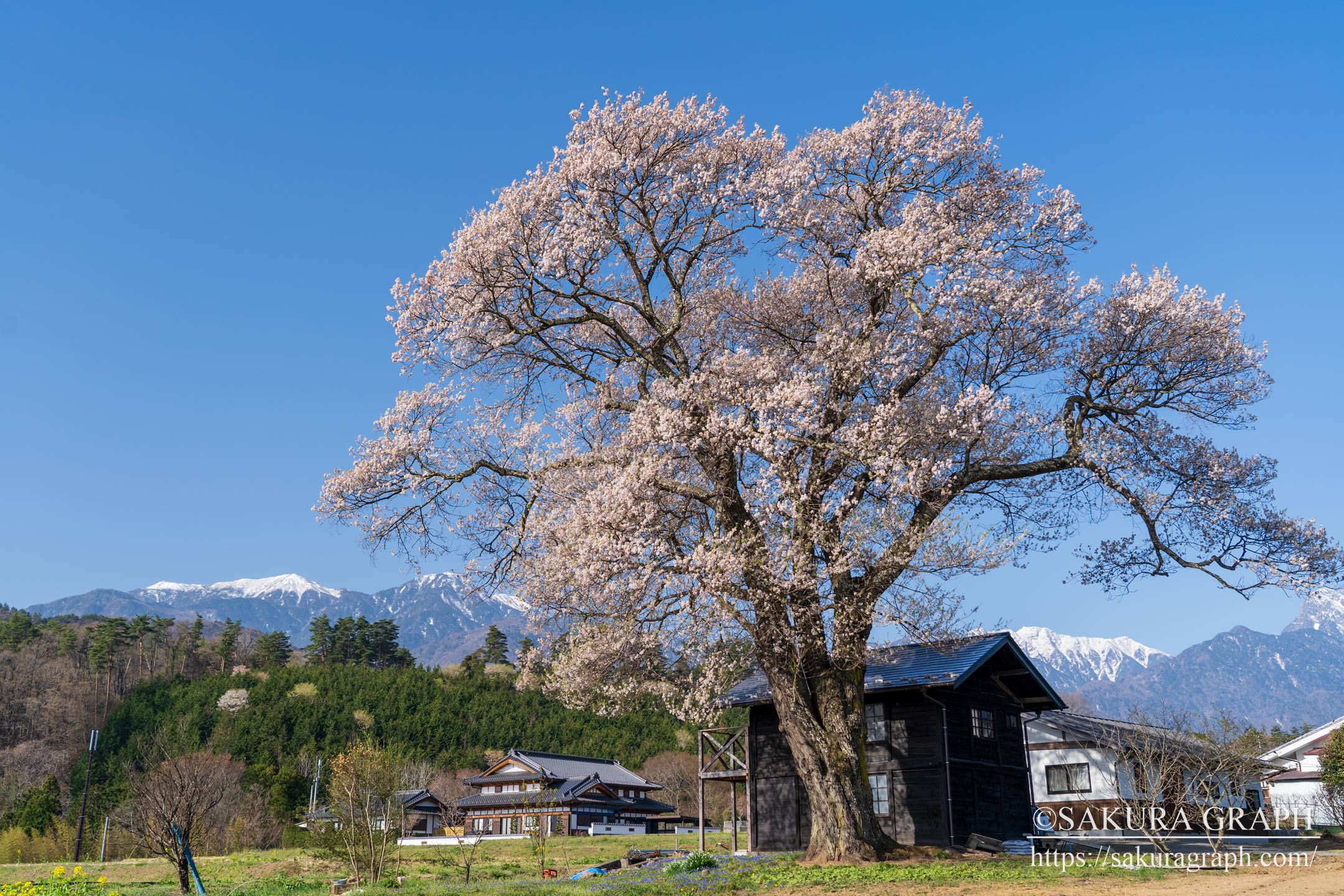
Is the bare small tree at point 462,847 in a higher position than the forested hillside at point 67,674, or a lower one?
lower

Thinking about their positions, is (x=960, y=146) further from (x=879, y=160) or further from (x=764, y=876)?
(x=764, y=876)

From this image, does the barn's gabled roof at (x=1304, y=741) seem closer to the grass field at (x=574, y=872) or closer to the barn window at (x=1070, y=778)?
the barn window at (x=1070, y=778)

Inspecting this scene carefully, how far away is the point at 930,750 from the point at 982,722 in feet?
9.89

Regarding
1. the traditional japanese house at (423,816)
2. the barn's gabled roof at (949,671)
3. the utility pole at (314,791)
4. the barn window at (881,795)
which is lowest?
the traditional japanese house at (423,816)

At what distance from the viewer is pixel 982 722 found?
27547mm

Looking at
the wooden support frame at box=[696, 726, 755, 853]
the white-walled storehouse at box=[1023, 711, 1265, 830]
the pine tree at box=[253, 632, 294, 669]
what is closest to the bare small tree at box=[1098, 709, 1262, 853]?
the white-walled storehouse at box=[1023, 711, 1265, 830]

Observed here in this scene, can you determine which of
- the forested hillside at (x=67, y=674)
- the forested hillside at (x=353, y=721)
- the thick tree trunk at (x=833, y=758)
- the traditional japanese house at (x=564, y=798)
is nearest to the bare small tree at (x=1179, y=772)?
the thick tree trunk at (x=833, y=758)

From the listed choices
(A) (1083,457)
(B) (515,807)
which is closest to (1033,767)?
(A) (1083,457)

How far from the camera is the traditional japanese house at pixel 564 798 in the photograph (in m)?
70.2

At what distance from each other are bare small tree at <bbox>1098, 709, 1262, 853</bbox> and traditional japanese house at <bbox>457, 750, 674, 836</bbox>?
142 feet

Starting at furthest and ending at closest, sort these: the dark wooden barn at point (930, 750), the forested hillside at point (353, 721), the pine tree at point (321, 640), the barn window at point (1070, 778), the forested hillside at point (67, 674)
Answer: the pine tree at point (321, 640), the forested hillside at point (353, 721), the forested hillside at point (67, 674), the barn window at point (1070, 778), the dark wooden barn at point (930, 750)

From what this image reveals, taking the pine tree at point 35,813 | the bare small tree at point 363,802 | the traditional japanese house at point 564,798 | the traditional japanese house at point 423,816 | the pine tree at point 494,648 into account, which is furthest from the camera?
the pine tree at point 494,648

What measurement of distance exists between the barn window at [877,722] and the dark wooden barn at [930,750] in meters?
0.03

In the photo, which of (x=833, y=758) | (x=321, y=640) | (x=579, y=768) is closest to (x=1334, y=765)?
(x=833, y=758)
